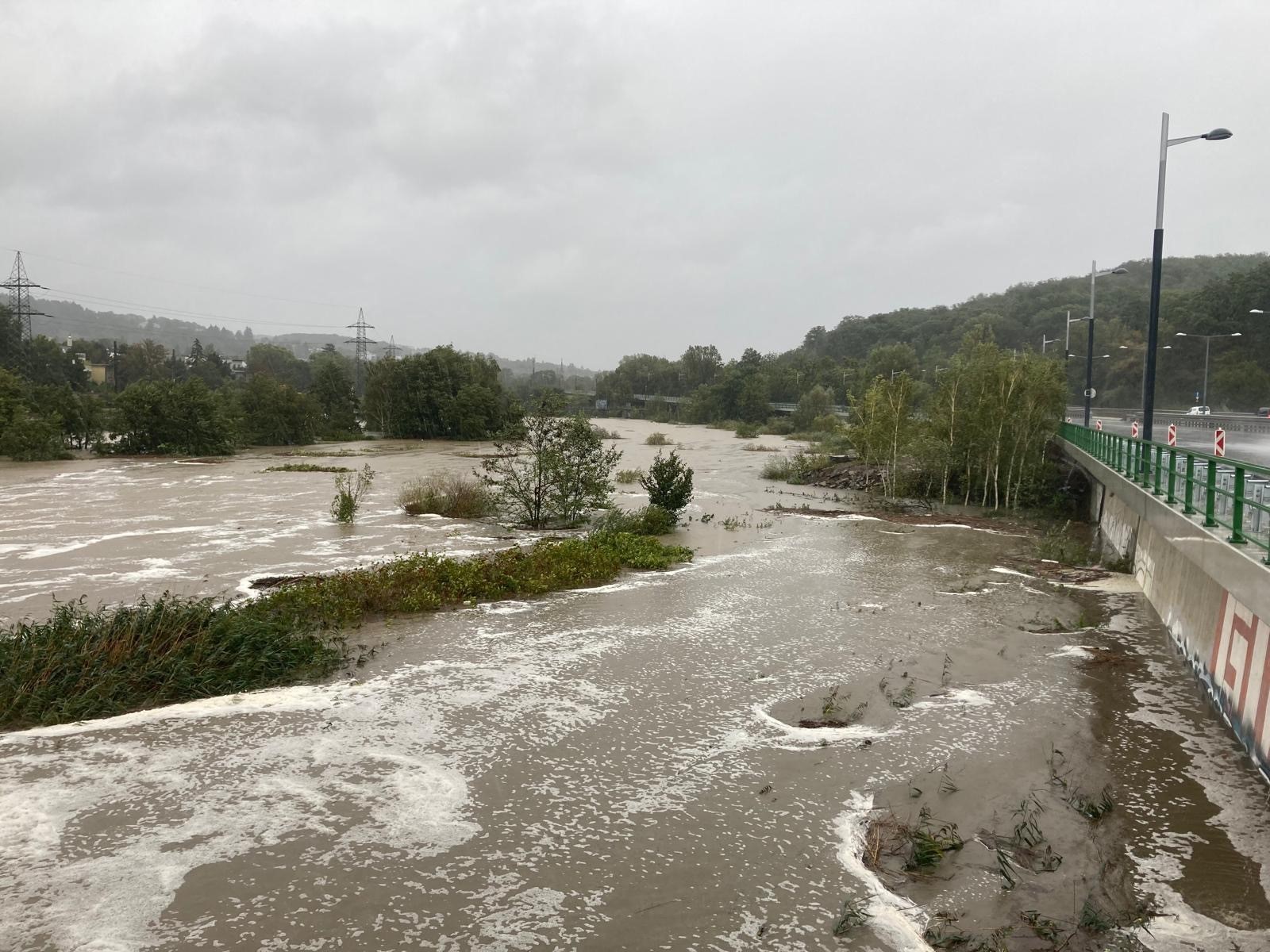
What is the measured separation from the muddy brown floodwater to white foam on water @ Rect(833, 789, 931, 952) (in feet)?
0.08

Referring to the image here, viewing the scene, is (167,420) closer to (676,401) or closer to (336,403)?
(336,403)

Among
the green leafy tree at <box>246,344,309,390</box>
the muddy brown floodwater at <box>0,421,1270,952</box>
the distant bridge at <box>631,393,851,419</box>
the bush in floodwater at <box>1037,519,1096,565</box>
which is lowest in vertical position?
the muddy brown floodwater at <box>0,421,1270,952</box>

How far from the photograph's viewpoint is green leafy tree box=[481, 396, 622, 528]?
22312 mm

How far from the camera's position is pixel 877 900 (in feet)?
19.2

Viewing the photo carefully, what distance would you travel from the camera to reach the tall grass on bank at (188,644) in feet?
30.2

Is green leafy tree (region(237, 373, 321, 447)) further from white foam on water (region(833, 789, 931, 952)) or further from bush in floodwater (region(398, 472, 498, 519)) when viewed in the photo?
white foam on water (region(833, 789, 931, 952))

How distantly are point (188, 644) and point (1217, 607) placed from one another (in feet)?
39.1

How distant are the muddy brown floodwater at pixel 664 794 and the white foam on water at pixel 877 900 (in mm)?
24

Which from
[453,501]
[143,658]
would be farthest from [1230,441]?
Result: [143,658]

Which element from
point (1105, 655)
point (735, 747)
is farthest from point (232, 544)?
point (1105, 655)

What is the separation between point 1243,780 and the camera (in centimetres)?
757

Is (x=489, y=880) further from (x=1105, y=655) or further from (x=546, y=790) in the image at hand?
(x=1105, y=655)

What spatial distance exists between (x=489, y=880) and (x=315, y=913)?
45.5 inches

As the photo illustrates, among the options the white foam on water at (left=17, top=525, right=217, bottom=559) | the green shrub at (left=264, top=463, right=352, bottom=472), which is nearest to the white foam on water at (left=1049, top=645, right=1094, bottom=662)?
the white foam on water at (left=17, top=525, right=217, bottom=559)
